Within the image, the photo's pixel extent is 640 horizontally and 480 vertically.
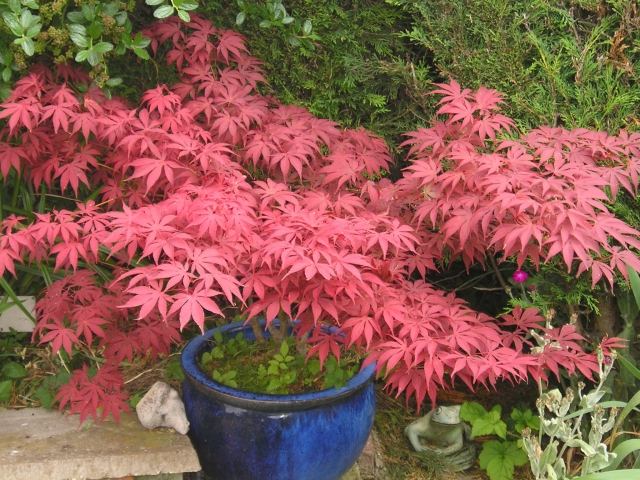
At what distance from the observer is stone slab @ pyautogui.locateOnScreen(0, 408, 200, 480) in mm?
2188

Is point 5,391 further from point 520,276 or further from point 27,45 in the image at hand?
point 520,276

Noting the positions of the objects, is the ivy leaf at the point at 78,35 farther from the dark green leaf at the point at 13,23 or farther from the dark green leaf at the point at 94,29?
the dark green leaf at the point at 13,23

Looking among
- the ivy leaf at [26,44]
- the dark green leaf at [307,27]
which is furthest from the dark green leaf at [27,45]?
the dark green leaf at [307,27]

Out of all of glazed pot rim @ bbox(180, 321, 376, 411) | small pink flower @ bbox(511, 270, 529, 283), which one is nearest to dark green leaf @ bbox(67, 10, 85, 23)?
glazed pot rim @ bbox(180, 321, 376, 411)

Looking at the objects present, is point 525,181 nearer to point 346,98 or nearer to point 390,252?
point 390,252

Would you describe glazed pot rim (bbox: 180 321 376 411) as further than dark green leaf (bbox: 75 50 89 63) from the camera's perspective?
No

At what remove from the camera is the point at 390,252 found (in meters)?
2.21

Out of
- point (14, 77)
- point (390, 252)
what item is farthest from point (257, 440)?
point (14, 77)

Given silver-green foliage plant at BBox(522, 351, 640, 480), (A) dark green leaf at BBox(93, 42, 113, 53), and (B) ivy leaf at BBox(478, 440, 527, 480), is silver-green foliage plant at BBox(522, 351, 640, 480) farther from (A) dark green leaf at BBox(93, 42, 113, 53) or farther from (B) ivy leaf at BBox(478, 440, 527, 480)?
(A) dark green leaf at BBox(93, 42, 113, 53)

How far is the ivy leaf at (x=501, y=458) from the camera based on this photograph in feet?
8.63

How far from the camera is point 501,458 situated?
8.77 ft

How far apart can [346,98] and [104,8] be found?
1109 mm

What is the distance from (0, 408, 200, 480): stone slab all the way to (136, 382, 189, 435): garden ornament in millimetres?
27

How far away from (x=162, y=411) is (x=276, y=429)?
442 millimetres
